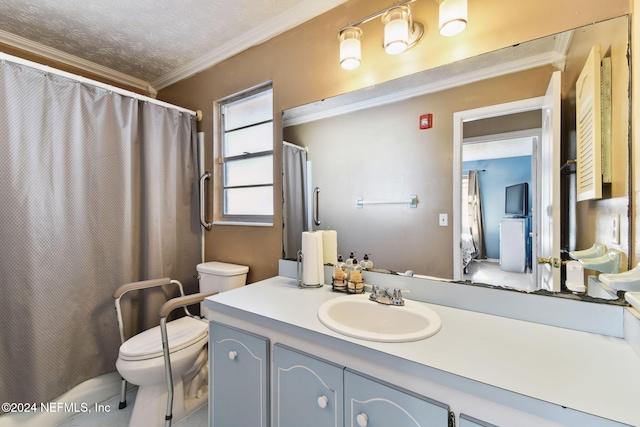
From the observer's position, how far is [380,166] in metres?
1.36

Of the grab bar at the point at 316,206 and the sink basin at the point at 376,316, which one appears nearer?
the sink basin at the point at 376,316

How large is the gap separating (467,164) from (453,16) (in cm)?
59

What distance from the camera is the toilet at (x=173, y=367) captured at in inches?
55.6

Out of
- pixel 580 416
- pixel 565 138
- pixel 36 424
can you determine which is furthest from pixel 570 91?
pixel 36 424

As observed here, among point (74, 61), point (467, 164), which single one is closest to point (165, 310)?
point (467, 164)

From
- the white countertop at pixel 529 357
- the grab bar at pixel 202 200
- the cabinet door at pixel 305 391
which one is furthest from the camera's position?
the grab bar at pixel 202 200

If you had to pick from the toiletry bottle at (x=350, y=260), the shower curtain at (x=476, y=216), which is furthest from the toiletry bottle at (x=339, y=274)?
the shower curtain at (x=476, y=216)

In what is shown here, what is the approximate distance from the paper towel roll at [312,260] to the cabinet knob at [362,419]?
2.18 ft

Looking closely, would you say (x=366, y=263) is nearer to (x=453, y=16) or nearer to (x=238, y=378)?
(x=238, y=378)

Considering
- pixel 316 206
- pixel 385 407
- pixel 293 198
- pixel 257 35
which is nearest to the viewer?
pixel 385 407

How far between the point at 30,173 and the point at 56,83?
1.74 ft

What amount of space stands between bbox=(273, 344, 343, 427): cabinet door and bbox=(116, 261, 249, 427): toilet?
767mm

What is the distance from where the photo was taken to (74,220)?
1587 millimetres

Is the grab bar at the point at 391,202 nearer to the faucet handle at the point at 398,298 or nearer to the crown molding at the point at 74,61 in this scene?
the faucet handle at the point at 398,298
